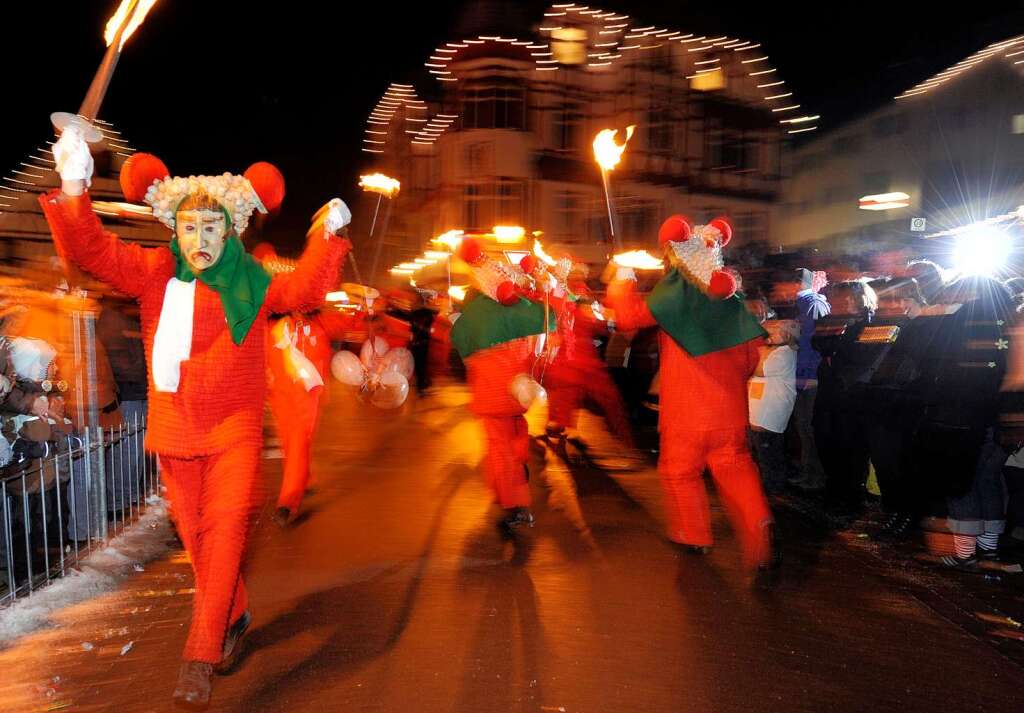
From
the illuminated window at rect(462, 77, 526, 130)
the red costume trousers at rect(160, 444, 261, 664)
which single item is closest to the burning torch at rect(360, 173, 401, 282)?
the illuminated window at rect(462, 77, 526, 130)

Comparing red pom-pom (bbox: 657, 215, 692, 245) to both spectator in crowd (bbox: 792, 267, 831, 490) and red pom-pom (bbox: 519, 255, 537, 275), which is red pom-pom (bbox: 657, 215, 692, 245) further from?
spectator in crowd (bbox: 792, 267, 831, 490)

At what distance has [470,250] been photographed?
20.3 ft

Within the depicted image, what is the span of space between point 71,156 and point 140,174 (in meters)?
0.42

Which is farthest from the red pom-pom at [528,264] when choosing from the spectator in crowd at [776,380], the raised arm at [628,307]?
the spectator in crowd at [776,380]

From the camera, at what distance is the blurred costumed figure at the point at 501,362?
614 centimetres

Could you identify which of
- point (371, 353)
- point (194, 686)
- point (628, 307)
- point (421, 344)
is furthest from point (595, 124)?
point (194, 686)

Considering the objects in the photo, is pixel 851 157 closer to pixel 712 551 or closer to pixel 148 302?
pixel 712 551

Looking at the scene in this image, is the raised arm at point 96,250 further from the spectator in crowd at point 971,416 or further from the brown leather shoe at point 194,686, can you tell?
the spectator in crowd at point 971,416

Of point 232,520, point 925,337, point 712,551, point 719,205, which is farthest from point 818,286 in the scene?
point 719,205

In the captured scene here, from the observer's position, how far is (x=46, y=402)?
17.2 feet

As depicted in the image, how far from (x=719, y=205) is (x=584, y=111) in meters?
6.81

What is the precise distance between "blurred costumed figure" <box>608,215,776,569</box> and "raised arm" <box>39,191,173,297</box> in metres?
2.86

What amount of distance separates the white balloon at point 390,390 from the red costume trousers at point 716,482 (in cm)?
645

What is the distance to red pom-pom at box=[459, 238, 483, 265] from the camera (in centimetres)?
617
